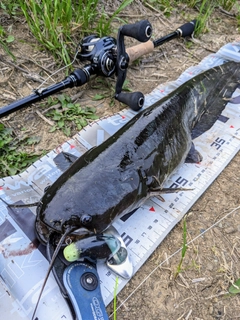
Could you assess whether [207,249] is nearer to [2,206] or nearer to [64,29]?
[2,206]

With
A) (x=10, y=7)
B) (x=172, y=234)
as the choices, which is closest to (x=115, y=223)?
(x=172, y=234)

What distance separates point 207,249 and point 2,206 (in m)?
1.25

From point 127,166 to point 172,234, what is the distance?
0.52 meters

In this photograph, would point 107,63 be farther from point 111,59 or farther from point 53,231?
point 53,231

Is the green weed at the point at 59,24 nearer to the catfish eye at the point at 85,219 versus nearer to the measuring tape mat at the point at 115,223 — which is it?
the measuring tape mat at the point at 115,223

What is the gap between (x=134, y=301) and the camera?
1.79 m

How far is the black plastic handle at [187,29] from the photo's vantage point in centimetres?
353

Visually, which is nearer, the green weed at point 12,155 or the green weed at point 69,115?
the green weed at point 12,155

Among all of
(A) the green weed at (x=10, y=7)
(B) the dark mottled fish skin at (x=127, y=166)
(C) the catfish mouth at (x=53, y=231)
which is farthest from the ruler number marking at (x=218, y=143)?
(A) the green weed at (x=10, y=7)

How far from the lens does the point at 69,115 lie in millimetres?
2736

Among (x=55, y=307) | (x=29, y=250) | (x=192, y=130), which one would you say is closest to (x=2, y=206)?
(x=29, y=250)

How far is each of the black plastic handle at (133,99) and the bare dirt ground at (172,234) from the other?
16 cm

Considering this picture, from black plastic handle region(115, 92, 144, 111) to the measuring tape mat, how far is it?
89 millimetres

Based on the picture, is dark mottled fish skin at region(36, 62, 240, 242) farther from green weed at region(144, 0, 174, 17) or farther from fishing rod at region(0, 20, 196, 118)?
green weed at region(144, 0, 174, 17)
